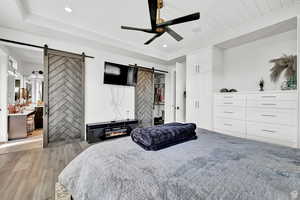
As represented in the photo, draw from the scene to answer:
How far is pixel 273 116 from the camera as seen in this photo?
94.3 inches

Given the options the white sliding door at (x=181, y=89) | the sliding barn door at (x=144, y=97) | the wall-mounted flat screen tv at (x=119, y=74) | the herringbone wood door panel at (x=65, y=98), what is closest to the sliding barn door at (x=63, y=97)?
the herringbone wood door panel at (x=65, y=98)

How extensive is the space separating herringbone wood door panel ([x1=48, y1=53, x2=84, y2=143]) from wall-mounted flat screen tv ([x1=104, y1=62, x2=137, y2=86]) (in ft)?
2.13

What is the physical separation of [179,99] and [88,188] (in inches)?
157

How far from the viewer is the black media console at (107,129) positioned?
11.2ft

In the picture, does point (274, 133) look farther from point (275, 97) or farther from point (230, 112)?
point (230, 112)

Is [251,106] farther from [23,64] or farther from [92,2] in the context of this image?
[23,64]

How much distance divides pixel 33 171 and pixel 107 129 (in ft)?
5.65

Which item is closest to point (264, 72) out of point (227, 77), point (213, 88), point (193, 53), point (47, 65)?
point (227, 77)

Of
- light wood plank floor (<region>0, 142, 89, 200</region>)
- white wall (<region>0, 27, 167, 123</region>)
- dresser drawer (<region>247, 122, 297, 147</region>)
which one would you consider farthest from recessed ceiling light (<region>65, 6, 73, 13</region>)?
dresser drawer (<region>247, 122, 297, 147</region>)

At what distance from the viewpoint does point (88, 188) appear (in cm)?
84

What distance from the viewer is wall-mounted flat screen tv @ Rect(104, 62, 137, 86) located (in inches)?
153

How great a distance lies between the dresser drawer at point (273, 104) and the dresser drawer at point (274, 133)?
33 centimetres

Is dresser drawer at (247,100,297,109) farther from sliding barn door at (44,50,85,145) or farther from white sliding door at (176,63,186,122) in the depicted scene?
sliding barn door at (44,50,85,145)

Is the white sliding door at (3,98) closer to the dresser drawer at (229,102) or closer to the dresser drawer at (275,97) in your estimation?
the dresser drawer at (229,102)
